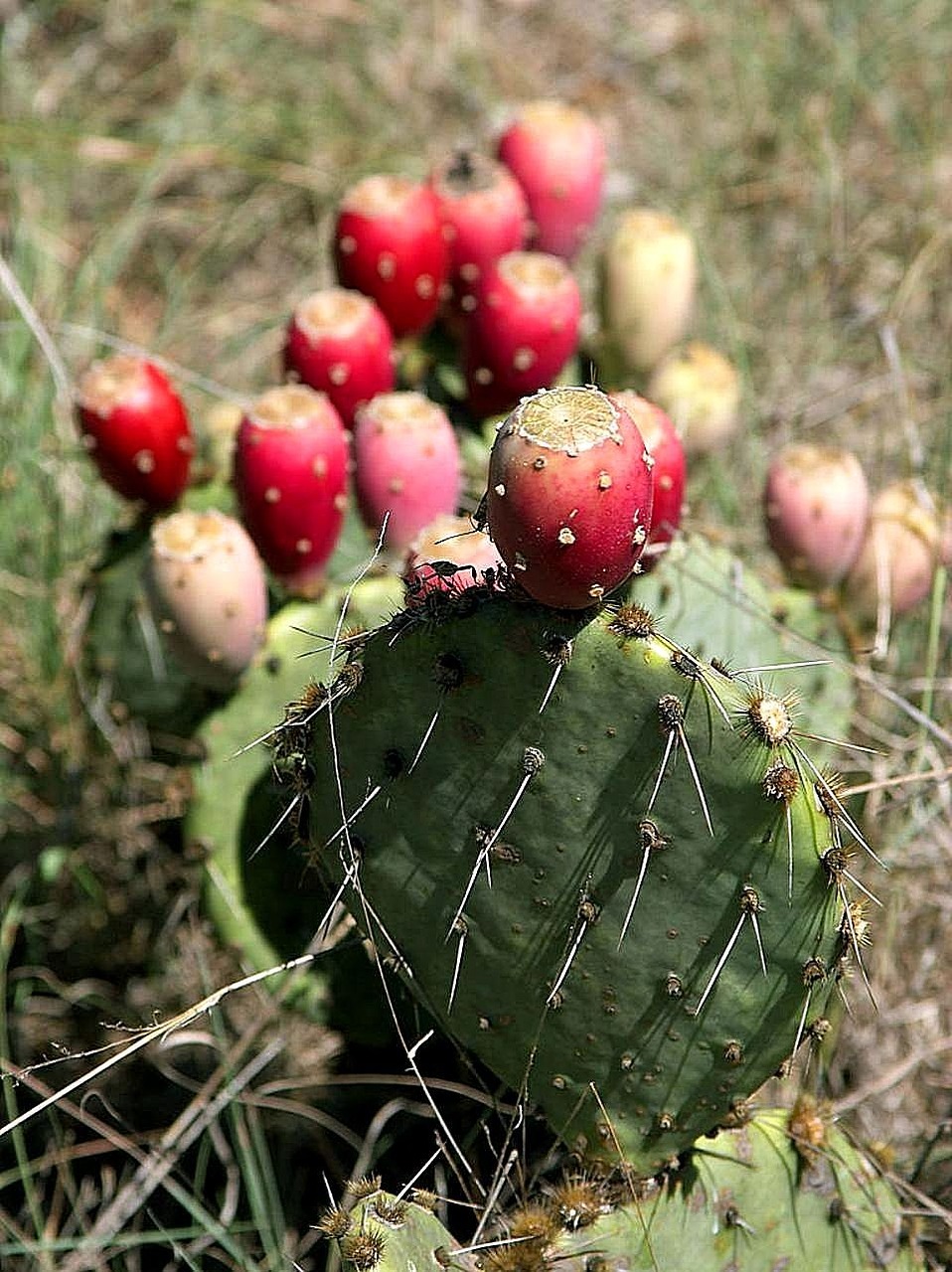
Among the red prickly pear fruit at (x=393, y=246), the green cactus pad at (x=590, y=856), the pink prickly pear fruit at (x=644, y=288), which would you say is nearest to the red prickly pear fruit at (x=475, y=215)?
the red prickly pear fruit at (x=393, y=246)

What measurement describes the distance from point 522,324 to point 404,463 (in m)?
0.25

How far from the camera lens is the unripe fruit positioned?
1.38m

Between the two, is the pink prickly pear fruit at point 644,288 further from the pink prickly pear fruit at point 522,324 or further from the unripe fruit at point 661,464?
the unripe fruit at point 661,464

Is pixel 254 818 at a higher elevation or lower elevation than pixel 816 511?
lower

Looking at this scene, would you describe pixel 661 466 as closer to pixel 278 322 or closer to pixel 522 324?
pixel 522 324

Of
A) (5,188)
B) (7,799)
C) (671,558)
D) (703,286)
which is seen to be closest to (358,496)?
(671,558)

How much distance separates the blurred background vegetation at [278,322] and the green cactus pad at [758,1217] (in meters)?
0.16

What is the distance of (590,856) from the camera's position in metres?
1.10

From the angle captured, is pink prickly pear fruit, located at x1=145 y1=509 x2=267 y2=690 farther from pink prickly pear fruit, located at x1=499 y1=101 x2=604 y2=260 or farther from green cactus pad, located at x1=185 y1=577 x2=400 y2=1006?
pink prickly pear fruit, located at x1=499 y1=101 x2=604 y2=260

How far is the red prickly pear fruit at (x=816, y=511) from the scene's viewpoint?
64.7 inches

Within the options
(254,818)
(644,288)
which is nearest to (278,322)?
(644,288)

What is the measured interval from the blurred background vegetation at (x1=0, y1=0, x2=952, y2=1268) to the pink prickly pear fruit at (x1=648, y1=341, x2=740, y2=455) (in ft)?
0.65

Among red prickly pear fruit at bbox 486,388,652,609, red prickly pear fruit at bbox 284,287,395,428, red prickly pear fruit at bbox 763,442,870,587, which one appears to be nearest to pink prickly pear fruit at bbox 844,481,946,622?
red prickly pear fruit at bbox 763,442,870,587

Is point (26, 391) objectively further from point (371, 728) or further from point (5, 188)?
point (371, 728)
